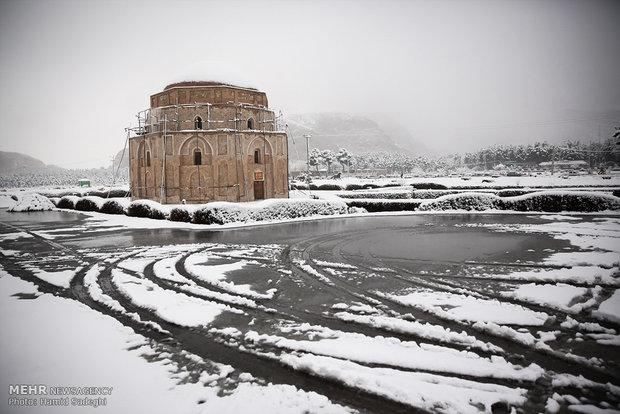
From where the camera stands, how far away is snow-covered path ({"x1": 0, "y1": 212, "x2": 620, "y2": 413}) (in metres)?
4.07

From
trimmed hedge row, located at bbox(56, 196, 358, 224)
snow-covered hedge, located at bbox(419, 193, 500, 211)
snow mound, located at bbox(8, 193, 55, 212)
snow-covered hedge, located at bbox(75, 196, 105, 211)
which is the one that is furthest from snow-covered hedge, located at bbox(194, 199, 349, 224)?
snow mound, located at bbox(8, 193, 55, 212)

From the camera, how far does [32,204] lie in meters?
35.9

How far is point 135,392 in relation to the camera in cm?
418

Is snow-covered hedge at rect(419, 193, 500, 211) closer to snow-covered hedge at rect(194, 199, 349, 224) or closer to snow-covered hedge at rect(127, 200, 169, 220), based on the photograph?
snow-covered hedge at rect(194, 199, 349, 224)

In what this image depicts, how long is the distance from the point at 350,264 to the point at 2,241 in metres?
15.8

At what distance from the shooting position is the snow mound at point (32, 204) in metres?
35.4

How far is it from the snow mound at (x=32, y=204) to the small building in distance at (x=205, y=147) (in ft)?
38.7

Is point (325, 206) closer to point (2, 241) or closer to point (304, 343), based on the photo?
point (2, 241)

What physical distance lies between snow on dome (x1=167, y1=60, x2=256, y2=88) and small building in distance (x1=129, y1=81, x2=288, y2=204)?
46cm

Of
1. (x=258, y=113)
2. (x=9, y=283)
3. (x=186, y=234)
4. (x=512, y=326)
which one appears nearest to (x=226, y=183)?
(x=258, y=113)

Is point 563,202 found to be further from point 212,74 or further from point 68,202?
point 68,202

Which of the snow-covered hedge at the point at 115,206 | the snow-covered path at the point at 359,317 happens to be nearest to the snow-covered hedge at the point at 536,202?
the snow-covered path at the point at 359,317

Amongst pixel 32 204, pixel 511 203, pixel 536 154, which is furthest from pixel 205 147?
pixel 536 154

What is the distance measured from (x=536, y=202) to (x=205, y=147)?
78.5 ft
